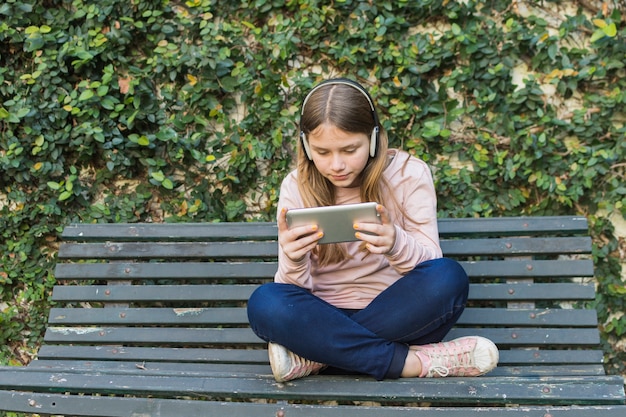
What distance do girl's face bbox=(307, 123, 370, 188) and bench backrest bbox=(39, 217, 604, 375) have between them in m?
0.68

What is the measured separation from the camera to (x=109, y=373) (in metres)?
2.30

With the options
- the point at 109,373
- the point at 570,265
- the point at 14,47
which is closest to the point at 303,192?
the point at 109,373

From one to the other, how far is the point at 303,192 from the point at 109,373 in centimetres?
92

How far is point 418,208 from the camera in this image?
238cm

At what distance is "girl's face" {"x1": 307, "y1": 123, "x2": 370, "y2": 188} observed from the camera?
7.23ft

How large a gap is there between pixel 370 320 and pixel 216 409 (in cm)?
57

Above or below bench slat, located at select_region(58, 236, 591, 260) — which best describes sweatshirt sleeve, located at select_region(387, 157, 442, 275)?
above

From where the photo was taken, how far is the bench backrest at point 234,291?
257 centimetres

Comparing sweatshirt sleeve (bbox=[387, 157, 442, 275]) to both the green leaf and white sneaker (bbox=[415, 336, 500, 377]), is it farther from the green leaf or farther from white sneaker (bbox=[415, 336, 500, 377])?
the green leaf

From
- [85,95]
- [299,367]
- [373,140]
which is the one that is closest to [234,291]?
[299,367]

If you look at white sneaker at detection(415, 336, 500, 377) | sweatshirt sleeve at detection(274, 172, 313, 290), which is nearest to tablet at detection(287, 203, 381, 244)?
sweatshirt sleeve at detection(274, 172, 313, 290)

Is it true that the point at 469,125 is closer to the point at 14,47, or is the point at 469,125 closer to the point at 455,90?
the point at 455,90

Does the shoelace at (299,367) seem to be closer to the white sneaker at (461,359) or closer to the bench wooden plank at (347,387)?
the bench wooden plank at (347,387)

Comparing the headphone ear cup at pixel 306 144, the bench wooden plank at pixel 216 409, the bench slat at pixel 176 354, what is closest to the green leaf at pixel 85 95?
the bench slat at pixel 176 354
